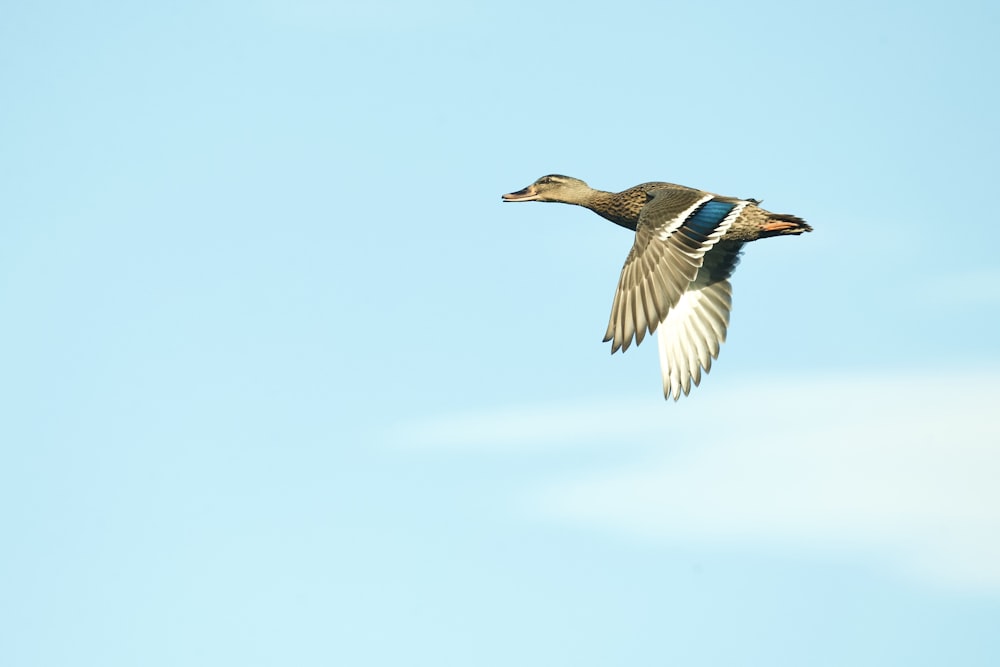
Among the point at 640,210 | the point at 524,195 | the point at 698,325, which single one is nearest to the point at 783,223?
the point at 698,325

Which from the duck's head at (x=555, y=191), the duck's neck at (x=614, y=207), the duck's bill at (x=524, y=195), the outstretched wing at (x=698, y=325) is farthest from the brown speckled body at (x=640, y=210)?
the duck's bill at (x=524, y=195)

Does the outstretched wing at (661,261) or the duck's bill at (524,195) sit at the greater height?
the duck's bill at (524,195)

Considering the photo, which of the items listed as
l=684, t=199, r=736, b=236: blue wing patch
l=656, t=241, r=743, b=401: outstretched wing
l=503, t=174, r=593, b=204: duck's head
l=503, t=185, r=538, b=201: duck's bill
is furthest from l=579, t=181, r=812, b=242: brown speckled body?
l=503, t=185, r=538, b=201: duck's bill

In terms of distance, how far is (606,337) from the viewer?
21.1 metres

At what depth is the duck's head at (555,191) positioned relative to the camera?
2686cm

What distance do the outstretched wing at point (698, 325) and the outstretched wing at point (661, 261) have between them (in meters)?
1.57

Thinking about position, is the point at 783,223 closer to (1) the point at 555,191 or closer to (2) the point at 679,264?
(2) the point at 679,264

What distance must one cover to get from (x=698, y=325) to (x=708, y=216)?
84.0 inches

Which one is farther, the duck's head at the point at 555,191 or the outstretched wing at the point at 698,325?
the duck's head at the point at 555,191

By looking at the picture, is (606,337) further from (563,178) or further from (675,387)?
(563,178)

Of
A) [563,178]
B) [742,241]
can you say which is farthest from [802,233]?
[563,178]

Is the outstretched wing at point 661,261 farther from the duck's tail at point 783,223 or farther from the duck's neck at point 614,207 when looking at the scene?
the duck's neck at point 614,207

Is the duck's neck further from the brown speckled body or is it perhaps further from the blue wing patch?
the blue wing patch

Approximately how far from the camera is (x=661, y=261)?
2164 centimetres
